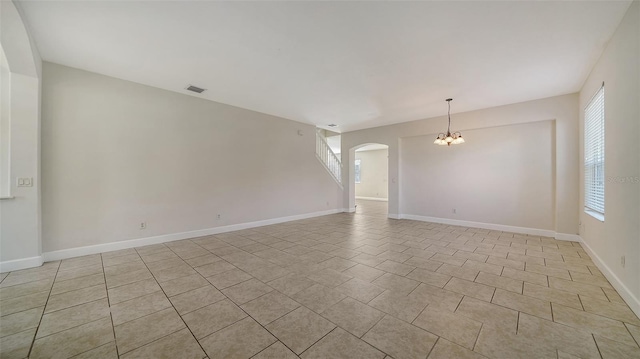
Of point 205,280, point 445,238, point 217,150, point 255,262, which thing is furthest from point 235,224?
point 445,238

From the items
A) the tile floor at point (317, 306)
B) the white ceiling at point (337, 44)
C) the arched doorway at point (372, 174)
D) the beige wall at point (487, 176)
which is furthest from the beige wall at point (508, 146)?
the arched doorway at point (372, 174)

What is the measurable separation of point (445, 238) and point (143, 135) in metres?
6.38

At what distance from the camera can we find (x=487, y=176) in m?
5.66

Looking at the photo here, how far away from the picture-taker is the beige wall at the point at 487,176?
5.00 m

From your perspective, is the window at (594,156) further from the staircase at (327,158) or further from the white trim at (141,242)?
the white trim at (141,242)

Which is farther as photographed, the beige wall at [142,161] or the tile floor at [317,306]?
the beige wall at [142,161]

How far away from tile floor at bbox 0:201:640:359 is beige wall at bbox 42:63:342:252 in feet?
2.38

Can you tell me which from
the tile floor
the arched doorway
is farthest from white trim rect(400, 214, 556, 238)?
the arched doorway

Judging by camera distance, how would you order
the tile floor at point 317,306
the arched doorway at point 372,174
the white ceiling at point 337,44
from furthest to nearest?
the arched doorway at point 372,174 → the white ceiling at point 337,44 → the tile floor at point 317,306

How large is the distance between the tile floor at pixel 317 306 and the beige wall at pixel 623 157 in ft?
1.04

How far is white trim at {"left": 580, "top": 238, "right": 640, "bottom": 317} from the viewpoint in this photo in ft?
7.07

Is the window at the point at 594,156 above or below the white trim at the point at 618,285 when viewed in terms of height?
above

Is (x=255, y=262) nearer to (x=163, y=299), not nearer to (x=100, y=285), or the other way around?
(x=163, y=299)

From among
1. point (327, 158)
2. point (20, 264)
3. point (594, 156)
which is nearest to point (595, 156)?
point (594, 156)
